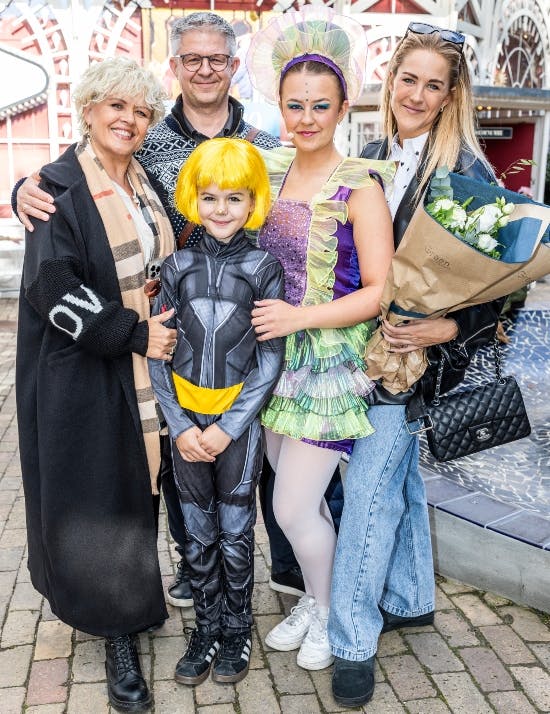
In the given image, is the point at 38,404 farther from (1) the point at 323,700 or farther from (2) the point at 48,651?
(1) the point at 323,700

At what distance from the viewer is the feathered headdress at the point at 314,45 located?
7.55 feet

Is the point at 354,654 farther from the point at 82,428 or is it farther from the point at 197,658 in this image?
the point at 82,428

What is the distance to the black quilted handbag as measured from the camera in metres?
2.51

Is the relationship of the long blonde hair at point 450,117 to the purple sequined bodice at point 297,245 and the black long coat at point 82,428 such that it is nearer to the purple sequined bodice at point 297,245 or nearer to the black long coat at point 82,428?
the purple sequined bodice at point 297,245

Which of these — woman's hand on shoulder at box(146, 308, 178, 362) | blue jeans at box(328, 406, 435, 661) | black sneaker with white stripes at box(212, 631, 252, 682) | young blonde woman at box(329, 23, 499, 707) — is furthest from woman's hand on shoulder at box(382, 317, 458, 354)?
black sneaker with white stripes at box(212, 631, 252, 682)

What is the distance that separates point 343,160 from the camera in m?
2.41

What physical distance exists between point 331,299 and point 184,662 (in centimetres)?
142

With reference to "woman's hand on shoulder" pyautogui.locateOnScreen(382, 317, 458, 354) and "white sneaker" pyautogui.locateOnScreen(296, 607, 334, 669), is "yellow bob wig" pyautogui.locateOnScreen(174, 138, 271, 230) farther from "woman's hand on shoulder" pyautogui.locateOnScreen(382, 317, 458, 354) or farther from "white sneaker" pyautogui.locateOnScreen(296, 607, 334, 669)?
"white sneaker" pyautogui.locateOnScreen(296, 607, 334, 669)

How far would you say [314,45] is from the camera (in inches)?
90.7

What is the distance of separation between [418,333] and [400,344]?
0.07 metres

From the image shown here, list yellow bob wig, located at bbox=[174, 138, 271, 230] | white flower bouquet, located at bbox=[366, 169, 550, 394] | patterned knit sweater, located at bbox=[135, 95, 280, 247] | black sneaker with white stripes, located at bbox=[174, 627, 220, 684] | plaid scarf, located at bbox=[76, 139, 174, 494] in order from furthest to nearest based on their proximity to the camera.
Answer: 1. patterned knit sweater, located at bbox=[135, 95, 280, 247]
2. black sneaker with white stripes, located at bbox=[174, 627, 220, 684]
3. plaid scarf, located at bbox=[76, 139, 174, 494]
4. yellow bob wig, located at bbox=[174, 138, 271, 230]
5. white flower bouquet, located at bbox=[366, 169, 550, 394]

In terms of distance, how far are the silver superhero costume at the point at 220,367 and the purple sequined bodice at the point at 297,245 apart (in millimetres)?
65

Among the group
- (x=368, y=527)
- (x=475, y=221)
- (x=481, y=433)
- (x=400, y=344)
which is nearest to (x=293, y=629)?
(x=368, y=527)

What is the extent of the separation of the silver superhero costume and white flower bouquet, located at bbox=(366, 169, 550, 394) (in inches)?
17.1
